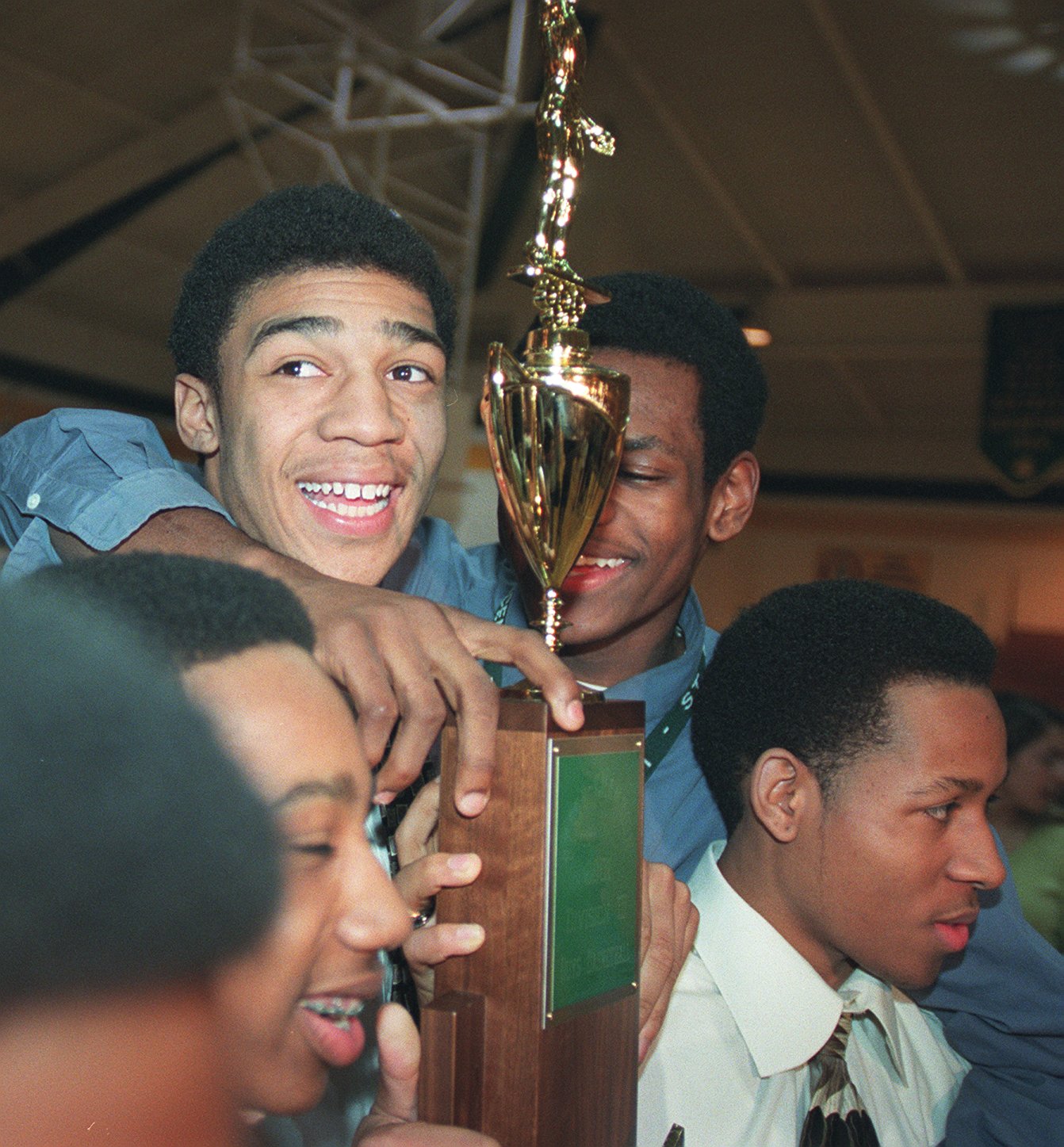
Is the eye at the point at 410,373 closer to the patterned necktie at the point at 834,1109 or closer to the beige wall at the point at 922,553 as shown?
the patterned necktie at the point at 834,1109

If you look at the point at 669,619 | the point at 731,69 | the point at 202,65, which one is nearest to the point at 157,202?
the point at 202,65

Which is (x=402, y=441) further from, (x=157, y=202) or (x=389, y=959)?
(x=157, y=202)

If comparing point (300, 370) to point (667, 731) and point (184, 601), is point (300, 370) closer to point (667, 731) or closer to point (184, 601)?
point (184, 601)

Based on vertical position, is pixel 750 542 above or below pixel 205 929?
above

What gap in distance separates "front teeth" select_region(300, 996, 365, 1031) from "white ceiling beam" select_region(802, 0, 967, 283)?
218 inches

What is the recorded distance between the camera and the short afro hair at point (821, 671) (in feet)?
4.54

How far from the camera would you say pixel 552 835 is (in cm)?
85

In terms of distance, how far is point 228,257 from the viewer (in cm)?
115

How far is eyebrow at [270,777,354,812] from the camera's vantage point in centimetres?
62

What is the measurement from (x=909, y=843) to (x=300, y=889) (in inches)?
35.1

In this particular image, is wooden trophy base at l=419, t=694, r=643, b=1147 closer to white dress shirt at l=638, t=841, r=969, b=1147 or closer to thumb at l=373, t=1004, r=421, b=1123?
thumb at l=373, t=1004, r=421, b=1123

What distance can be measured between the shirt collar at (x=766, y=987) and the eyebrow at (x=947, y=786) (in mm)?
237

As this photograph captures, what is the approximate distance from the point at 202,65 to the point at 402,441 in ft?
18.7

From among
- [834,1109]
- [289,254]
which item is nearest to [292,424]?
[289,254]
